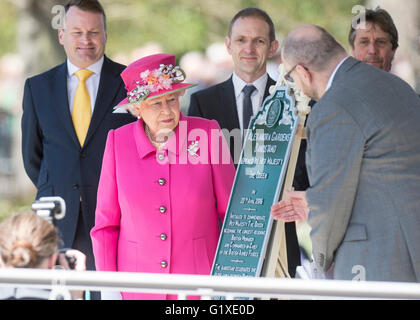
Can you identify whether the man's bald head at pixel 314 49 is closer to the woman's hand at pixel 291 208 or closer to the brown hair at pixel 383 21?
the woman's hand at pixel 291 208

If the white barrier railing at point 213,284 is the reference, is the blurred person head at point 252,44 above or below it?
above

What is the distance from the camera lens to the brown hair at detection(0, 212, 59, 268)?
4.22 metres

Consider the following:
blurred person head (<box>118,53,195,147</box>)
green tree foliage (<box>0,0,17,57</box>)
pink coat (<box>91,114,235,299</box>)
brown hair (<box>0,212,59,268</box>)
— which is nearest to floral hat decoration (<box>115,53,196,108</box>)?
blurred person head (<box>118,53,195,147</box>)

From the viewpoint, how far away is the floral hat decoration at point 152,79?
506 centimetres

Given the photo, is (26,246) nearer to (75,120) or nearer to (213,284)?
(213,284)

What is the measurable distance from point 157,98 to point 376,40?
65.1 inches

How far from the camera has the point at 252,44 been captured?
6043 millimetres

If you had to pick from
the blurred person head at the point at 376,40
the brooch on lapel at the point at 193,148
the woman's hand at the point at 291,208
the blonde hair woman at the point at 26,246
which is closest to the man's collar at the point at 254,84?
the blurred person head at the point at 376,40

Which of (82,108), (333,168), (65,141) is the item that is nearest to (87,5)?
(82,108)

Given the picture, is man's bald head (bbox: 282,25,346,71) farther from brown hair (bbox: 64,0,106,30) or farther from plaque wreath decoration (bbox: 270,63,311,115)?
brown hair (bbox: 64,0,106,30)

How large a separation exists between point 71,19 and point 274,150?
67.7 inches

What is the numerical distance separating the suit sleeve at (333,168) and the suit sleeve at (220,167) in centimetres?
77

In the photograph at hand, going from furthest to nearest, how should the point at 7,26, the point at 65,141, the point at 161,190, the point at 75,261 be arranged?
1. the point at 7,26
2. the point at 65,141
3. the point at 161,190
4. the point at 75,261
